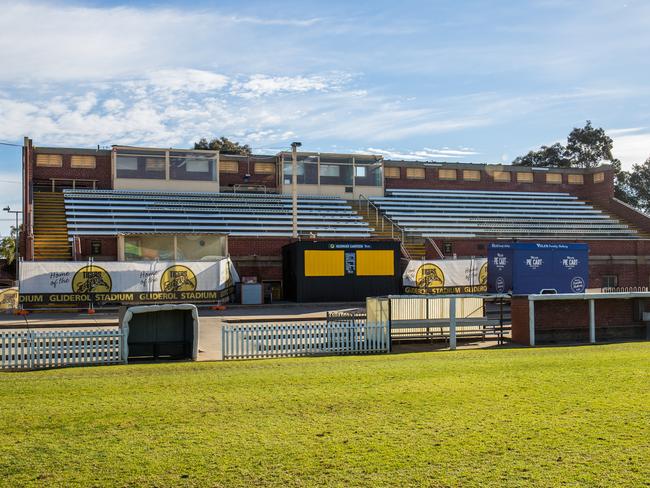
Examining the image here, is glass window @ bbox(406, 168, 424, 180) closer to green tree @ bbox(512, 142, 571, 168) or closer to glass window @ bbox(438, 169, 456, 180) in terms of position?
glass window @ bbox(438, 169, 456, 180)

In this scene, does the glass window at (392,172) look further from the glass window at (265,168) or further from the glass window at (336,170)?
the glass window at (265,168)

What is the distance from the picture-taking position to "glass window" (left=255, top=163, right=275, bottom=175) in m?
52.0

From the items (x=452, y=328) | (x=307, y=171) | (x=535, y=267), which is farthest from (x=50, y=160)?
(x=452, y=328)

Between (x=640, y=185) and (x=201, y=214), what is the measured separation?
55459 millimetres

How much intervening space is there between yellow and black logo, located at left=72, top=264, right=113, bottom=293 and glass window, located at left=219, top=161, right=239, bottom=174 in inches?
849

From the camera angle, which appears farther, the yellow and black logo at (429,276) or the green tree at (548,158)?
the green tree at (548,158)

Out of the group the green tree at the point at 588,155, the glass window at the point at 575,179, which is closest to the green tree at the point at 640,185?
the green tree at the point at 588,155

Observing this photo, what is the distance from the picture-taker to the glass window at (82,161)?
47.8 metres

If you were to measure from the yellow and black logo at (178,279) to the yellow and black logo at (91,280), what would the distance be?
228 centimetres

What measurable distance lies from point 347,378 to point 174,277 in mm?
19150

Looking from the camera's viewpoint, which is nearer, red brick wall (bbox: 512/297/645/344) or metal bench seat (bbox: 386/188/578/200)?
red brick wall (bbox: 512/297/645/344)

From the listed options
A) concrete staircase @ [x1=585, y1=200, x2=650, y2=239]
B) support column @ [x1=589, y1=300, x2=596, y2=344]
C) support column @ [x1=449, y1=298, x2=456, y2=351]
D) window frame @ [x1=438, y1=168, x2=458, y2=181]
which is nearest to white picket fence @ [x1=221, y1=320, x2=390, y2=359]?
support column @ [x1=449, y1=298, x2=456, y2=351]

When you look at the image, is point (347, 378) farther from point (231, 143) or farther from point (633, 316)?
point (231, 143)

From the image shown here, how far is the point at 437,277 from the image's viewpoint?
119 ft
